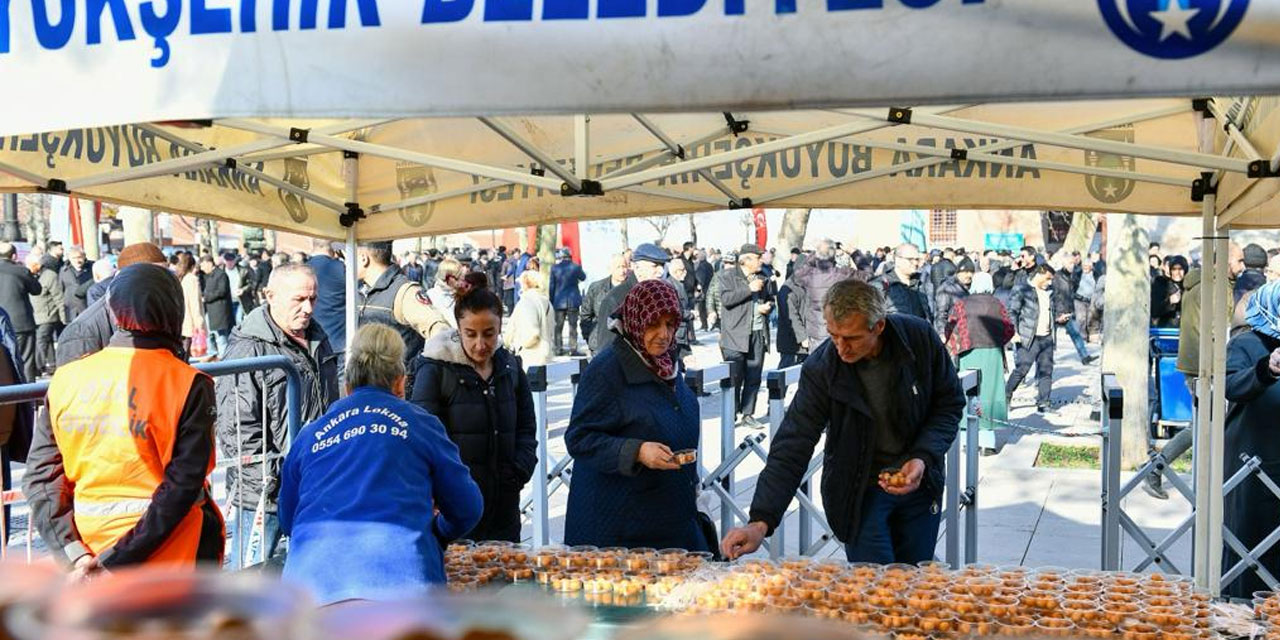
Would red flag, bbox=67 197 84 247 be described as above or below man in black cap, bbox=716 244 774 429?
above

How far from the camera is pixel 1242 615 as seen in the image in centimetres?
360

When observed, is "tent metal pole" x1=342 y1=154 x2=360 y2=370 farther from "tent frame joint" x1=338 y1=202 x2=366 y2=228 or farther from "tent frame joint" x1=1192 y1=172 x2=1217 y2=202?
"tent frame joint" x1=1192 y1=172 x2=1217 y2=202

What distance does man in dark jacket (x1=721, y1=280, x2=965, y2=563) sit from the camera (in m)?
4.72

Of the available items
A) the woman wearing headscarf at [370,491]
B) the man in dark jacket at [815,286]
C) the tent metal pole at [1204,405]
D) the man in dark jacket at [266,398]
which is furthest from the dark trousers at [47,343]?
the tent metal pole at [1204,405]

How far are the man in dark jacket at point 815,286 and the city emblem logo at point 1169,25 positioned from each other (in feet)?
39.5

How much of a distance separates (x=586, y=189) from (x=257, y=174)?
1.92 meters

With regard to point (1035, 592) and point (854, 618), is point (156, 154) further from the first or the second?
point (1035, 592)

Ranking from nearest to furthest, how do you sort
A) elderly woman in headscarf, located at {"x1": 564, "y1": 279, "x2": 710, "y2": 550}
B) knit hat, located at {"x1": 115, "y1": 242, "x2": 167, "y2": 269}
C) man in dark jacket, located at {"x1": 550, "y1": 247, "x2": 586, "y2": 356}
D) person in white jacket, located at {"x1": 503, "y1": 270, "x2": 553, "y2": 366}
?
elderly woman in headscarf, located at {"x1": 564, "y1": 279, "x2": 710, "y2": 550} → knit hat, located at {"x1": 115, "y1": 242, "x2": 167, "y2": 269} → person in white jacket, located at {"x1": 503, "y1": 270, "x2": 553, "y2": 366} → man in dark jacket, located at {"x1": 550, "y1": 247, "x2": 586, "y2": 356}

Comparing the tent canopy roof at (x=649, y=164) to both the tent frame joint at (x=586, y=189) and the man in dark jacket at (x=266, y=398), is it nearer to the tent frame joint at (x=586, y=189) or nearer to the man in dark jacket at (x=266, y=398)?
the tent frame joint at (x=586, y=189)

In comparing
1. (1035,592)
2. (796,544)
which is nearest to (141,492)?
(1035,592)

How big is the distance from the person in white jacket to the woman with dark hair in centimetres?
718

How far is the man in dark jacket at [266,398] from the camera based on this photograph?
564cm

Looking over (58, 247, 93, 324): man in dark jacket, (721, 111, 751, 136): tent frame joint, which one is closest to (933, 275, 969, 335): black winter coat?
(721, 111, 751, 136): tent frame joint

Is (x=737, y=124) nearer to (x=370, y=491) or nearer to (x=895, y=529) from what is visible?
(x=895, y=529)
